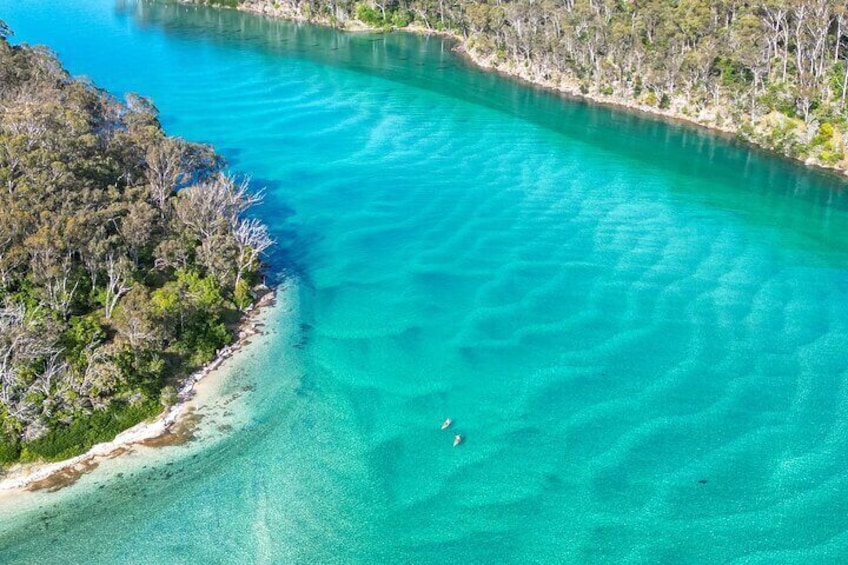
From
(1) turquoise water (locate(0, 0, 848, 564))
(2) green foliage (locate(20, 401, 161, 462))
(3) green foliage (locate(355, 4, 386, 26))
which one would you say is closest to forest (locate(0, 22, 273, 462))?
(2) green foliage (locate(20, 401, 161, 462))

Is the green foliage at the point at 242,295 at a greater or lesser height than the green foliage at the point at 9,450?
greater

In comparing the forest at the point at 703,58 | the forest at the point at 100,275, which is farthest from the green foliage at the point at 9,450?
the forest at the point at 703,58

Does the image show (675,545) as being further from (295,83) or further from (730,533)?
(295,83)

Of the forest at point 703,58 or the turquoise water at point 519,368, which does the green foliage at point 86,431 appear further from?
the forest at point 703,58

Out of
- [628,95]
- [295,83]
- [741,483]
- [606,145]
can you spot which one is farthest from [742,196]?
[295,83]

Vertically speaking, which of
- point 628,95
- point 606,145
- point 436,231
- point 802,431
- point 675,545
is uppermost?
point 628,95

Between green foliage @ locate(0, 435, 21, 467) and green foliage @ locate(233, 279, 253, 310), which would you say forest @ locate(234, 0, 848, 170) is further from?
green foliage @ locate(0, 435, 21, 467)
